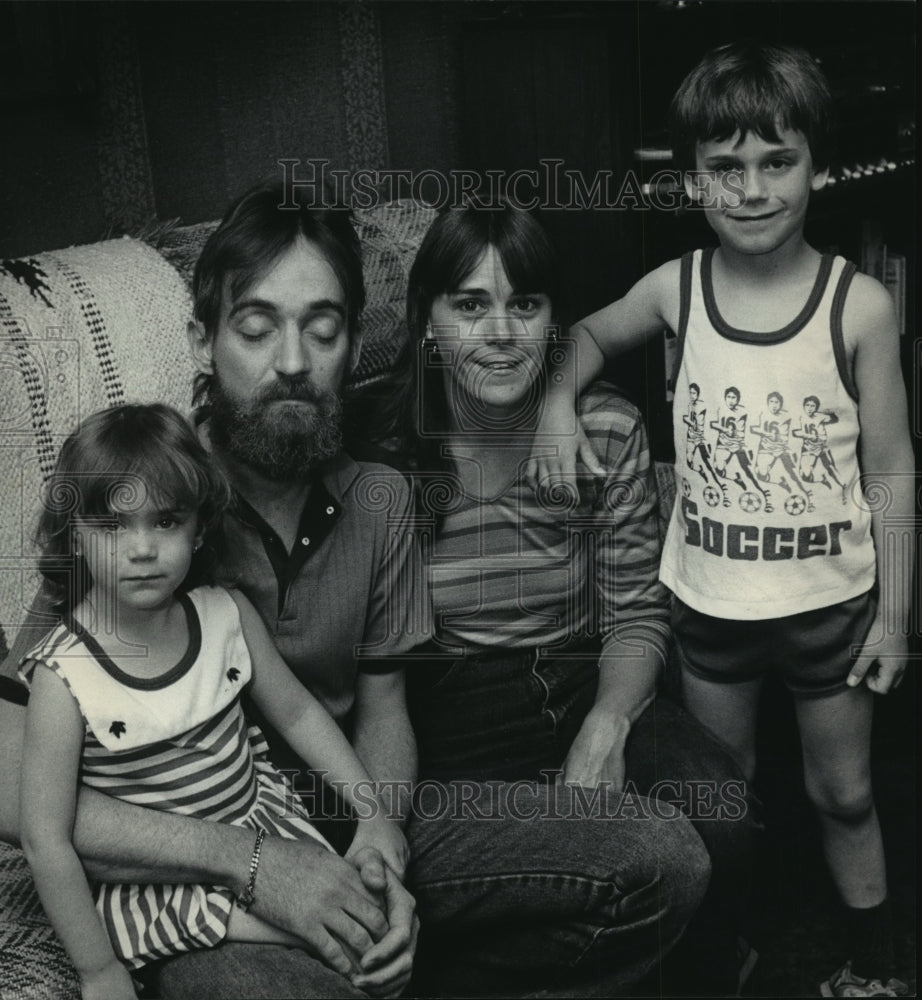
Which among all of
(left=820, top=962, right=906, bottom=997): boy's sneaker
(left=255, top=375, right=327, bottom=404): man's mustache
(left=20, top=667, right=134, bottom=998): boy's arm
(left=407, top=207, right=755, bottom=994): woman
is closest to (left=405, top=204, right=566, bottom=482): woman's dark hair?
(left=407, top=207, right=755, bottom=994): woman

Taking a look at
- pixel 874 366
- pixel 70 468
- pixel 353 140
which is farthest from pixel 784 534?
pixel 353 140

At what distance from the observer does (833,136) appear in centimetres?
118

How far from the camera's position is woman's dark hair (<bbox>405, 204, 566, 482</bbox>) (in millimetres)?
1303

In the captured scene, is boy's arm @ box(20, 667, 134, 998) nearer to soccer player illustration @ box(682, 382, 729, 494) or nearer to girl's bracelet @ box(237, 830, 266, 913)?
girl's bracelet @ box(237, 830, 266, 913)

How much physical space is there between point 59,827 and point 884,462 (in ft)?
2.86

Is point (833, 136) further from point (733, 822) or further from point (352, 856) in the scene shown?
point (352, 856)

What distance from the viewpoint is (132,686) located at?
1019mm

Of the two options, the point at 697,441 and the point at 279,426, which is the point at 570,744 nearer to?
the point at 697,441

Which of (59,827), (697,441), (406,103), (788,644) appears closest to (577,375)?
(697,441)

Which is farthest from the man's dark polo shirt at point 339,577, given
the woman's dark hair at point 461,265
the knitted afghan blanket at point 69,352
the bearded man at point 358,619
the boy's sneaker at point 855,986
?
the boy's sneaker at point 855,986

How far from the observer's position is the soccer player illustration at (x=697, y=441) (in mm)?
1244

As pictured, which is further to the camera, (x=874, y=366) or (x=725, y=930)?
(x=725, y=930)

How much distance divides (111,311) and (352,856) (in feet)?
2.24

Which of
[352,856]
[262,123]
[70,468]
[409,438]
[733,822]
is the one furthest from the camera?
[262,123]
